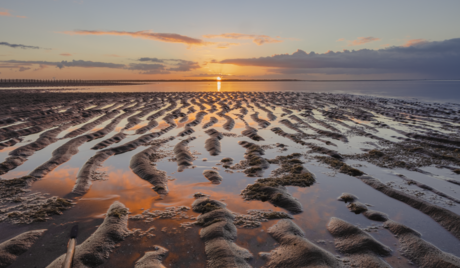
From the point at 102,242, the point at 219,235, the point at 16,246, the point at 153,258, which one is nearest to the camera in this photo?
the point at 153,258

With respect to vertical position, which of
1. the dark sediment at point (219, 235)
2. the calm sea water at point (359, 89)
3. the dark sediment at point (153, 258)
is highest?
the calm sea water at point (359, 89)

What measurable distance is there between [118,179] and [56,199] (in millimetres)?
1713

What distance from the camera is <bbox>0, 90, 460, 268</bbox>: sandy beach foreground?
4.14m

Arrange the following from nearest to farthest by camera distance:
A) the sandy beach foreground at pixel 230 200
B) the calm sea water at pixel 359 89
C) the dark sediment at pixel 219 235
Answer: the dark sediment at pixel 219 235 → the sandy beach foreground at pixel 230 200 → the calm sea water at pixel 359 89

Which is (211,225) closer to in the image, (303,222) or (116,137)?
(303,222)

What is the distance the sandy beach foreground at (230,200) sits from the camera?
414cm

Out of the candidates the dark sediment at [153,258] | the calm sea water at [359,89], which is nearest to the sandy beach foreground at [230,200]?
the dark sediment at [153,258]

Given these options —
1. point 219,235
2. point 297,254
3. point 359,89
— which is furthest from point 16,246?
point 359,89

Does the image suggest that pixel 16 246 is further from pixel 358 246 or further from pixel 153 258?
pixel 358 246

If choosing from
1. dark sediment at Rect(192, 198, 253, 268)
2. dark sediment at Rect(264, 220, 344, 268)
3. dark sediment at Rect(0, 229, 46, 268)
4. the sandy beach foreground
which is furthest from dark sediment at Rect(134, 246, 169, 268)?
dark sediment at Rect(0, 229, 46, 268)

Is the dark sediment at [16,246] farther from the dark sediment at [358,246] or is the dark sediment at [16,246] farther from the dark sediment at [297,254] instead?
the dark sediment at [358,246]

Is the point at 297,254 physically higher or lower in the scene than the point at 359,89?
lower

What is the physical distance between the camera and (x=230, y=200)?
609 cm

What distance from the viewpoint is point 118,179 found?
7355 millimetres
